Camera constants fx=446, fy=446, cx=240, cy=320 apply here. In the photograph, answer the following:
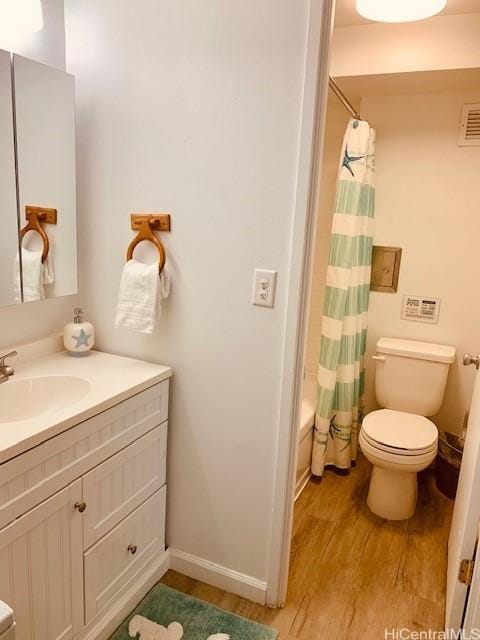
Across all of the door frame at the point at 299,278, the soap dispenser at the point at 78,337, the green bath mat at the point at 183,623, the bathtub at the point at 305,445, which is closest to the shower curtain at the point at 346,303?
the bathtub at the point at 305,445

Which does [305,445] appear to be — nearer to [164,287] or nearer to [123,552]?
[123,552]

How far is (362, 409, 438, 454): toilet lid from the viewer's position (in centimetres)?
213

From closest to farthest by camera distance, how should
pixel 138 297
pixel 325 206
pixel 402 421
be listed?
pixel 138 297 < pixel 402 421 < pixel 325 206

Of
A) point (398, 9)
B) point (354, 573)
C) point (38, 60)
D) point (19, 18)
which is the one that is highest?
point (398, 9)

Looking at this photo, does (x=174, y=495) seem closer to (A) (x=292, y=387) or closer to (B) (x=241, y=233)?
(A) (x=292, y=387)

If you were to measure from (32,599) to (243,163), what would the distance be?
Result: 1419 millimetres

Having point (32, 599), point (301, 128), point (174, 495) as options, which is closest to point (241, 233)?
point (301, 128)

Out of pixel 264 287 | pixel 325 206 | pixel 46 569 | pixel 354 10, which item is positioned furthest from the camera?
pixel 325 206

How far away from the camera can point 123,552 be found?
158 centimetres

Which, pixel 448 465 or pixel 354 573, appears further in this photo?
pixel 448 465

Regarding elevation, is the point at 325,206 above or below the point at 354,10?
below

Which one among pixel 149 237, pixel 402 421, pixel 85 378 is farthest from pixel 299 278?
pixel 402 421

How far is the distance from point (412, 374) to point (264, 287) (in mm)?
1404

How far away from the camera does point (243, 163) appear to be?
147 cm
